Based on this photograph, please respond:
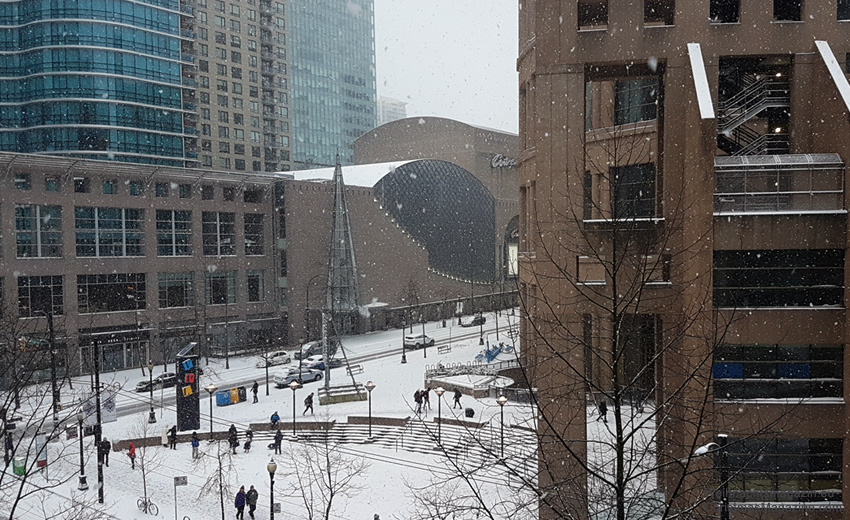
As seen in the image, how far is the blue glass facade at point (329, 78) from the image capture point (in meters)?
143

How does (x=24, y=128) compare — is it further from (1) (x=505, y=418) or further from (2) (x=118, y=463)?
(1) (x=505, y=418)

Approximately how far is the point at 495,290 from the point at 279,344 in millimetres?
31122

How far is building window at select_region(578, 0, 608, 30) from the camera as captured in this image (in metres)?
21.2

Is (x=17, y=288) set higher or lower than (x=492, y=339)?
higher

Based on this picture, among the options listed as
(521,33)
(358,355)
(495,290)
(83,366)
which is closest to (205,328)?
(83,366)

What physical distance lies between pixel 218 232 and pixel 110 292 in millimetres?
9889

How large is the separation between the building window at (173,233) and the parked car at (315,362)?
13.5 m

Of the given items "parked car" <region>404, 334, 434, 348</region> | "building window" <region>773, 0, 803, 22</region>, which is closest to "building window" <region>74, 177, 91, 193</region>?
"parked car" <region>404, 334, 434, 348</region>

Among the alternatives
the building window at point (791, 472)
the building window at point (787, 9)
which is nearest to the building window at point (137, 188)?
the building window at point (787, 9)

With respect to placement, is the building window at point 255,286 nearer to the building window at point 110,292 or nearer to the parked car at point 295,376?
the building window at point 110,292

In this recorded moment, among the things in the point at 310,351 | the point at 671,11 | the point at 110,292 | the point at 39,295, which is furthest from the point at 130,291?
the point at 671,11

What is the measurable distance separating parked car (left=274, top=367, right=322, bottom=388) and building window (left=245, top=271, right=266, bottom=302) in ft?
48.6

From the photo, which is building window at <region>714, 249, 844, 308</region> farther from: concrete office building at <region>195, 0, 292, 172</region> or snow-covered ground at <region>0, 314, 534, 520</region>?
concrete office building at <region>195, 0, 292, 172</region>

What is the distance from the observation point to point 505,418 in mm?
31062
